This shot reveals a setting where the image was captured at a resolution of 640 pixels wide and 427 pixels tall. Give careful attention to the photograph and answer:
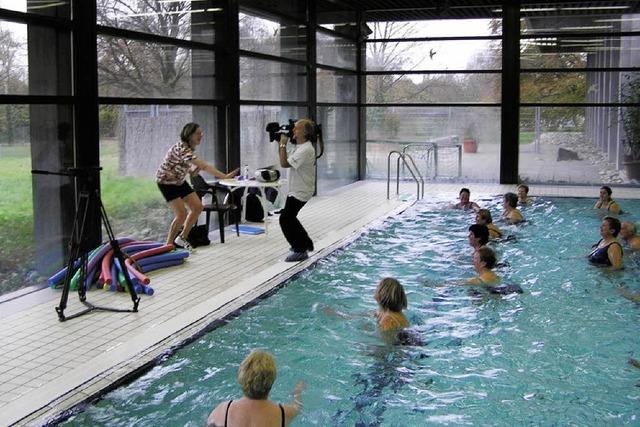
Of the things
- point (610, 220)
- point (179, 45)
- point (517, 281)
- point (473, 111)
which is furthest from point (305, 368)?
point (473, 111)

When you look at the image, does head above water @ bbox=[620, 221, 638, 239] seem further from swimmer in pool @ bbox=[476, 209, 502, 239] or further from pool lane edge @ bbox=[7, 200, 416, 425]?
pool lane edge @ bbox=[7, 200, 416, 425]

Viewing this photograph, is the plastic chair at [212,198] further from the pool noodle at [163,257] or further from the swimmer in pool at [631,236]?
the swimmer in pool at [631,236]

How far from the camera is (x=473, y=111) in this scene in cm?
1510

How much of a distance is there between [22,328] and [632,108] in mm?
12521

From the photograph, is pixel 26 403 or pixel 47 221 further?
pixel 47 221

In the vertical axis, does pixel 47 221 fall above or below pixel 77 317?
above

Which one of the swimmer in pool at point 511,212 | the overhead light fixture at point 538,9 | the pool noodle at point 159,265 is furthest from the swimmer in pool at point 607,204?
the pool noodle at point 159,265

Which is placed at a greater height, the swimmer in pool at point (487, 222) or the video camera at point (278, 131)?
the video camera at point (278, 131)

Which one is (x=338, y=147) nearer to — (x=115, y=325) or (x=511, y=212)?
(x=511, y=212)

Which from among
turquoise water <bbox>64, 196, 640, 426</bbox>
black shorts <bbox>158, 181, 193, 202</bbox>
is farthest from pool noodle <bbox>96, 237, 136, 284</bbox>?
turquoise water <bbox>64, 196, 640, 426</bbox>

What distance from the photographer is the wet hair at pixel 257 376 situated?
2.90 meters

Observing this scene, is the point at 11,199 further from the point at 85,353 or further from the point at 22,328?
the point at 85,353

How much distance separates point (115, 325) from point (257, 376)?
2561mm

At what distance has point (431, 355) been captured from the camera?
471 cm
